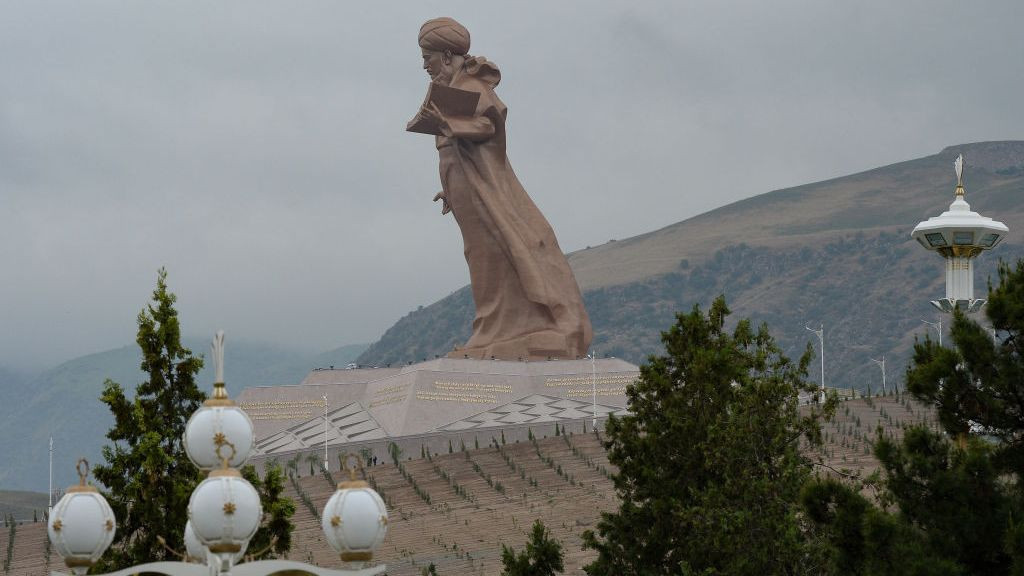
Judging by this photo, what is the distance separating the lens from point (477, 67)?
39.2 meters

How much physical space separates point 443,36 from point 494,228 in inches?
185

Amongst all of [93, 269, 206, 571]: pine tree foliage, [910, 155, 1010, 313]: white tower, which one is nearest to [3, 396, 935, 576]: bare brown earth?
[910, 155, 1010, 313]: white tower

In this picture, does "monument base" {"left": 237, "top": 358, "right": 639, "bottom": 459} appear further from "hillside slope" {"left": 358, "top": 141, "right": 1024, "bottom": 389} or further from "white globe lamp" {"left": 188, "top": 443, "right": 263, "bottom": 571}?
"hillside slope" {"left": 358, "top": 141, "right": 1024, "bottom": 389}

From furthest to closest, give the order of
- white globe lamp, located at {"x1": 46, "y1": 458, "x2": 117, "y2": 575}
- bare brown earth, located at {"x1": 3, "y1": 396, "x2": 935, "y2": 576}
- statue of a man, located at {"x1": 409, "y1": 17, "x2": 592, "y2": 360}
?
statue of a man, located at {"x1": 409, "y1": 17, "x2": 592, "y2": 360}
bare brown earth, located at {"x1": 3, "y1": 396, "x2": 935, "y2": 576}
white globe lamp, located at {"x1": 46, "y1": 458, "x2": 117, "y2": 575}

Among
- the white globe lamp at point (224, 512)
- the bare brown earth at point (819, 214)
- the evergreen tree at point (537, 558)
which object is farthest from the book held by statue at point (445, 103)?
the bare brown earth at point (819, 214)

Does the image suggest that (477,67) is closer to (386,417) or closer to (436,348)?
(386,417)

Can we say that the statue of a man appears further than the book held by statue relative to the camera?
Yes

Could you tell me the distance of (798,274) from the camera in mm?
124688

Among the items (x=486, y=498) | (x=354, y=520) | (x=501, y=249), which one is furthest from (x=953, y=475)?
(x=501, y=249)

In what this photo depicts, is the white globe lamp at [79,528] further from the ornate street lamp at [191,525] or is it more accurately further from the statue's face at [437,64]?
the statue's face at [437,64]

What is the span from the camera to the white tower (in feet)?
43.2

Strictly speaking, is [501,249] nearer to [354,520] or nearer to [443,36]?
[443,36]

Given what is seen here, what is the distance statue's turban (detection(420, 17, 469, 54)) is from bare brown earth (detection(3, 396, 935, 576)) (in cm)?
1148

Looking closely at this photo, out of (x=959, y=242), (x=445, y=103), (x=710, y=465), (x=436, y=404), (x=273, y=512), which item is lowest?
(x=273, y=512)
